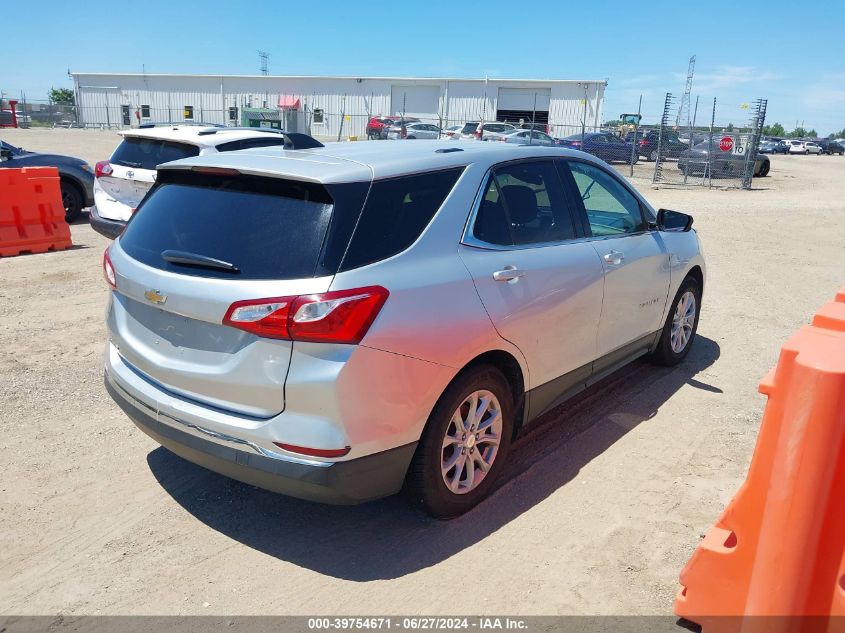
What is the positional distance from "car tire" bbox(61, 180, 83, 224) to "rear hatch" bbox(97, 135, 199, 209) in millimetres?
3402

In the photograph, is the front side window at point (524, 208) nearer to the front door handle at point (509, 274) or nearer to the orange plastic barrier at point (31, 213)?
the front door handle at point (509, 274)

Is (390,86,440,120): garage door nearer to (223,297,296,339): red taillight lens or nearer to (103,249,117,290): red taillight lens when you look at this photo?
(103,249,117,290): red taillight lens

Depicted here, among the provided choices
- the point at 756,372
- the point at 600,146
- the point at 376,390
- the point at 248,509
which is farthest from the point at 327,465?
the point at 600,146

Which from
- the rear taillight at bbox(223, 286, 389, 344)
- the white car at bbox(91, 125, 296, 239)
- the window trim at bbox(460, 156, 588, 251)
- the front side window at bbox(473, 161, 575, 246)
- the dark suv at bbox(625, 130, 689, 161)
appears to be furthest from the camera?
the dark suv at bbox(625, 130, 689, 161)

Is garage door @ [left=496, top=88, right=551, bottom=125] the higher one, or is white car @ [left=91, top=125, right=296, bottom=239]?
garage door @ [left=496, top=88, right=551, bottom=125]

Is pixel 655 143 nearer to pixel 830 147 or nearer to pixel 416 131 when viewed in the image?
pixel 416 131

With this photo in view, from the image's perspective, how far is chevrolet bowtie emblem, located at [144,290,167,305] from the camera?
3.17 metres

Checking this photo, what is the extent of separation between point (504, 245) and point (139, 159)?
6.31 meters

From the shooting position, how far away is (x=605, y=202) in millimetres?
4715

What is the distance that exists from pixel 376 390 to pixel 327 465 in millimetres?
369

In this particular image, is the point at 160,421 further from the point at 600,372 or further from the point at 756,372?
the point at 756,372

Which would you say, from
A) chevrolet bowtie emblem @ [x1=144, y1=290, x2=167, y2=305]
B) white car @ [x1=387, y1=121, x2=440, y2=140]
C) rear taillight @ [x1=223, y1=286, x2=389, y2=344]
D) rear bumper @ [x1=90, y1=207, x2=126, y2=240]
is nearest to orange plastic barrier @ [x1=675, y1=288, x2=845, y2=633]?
rear taillight @ [x1=223, y1=286, x2=389, y2=344]

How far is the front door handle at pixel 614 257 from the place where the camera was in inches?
175

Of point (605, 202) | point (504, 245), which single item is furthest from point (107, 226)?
point (504, 245)
